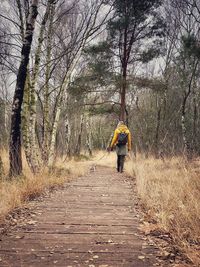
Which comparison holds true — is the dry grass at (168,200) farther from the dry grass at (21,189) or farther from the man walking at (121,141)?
the man walking at (121,141)

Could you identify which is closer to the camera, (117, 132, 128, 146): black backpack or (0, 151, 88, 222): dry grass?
(0, 151, 88, 222): dry grass

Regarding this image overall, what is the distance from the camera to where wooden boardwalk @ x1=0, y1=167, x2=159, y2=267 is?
340 centimetres

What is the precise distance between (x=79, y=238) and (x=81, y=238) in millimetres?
25

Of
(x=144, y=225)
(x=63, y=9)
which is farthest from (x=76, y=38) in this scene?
(x=144, y=225)

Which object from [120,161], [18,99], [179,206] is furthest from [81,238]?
[120,161]

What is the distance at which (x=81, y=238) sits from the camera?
4148 mm

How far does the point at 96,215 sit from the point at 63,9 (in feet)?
30.5

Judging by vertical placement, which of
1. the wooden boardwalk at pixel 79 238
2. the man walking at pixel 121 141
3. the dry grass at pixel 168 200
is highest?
the man walking at pixel 121 141

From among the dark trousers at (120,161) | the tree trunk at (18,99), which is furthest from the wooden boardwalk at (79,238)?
the dark trousers at (120,161)

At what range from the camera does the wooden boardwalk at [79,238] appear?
11.1 feet

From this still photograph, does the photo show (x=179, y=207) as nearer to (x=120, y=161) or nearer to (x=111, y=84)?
(x=120, y=161)

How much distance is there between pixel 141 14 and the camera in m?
18.8

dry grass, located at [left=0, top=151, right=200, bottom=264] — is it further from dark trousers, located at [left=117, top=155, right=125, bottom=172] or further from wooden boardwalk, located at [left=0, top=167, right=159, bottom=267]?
dark trousers, located at [left=117, top=155, right=125, bottom=172]

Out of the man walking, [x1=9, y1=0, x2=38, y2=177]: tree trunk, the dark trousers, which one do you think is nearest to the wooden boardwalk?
[x1=9, y1=0, x2=38, y2=177]: tree trunk
